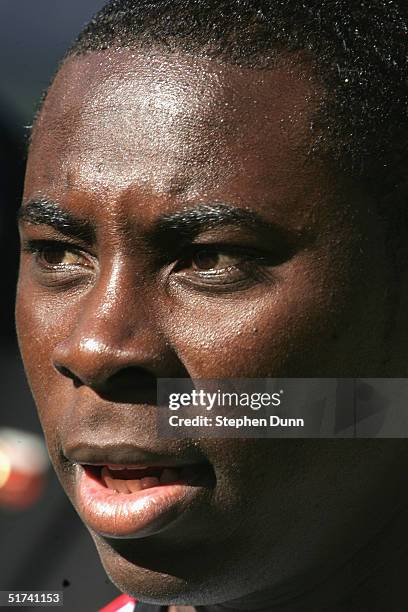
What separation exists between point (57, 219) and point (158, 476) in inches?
19.0

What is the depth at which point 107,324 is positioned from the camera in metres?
1.75

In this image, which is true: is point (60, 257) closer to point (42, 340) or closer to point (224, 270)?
point (42, 340)

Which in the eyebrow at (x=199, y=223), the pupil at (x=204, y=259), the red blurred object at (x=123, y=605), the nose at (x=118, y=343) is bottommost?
the red blurred object at (x=123, y=605)

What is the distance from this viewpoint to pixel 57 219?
1880 millimetres

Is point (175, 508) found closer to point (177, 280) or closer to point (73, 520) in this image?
point (177, 280)

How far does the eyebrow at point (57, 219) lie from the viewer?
1.84 meters

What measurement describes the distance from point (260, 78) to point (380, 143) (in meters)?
0.24

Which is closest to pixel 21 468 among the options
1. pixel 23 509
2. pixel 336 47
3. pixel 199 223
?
pixel 23 509

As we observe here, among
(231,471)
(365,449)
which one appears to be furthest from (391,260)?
(231,471)

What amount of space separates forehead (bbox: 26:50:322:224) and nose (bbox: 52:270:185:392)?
18 centimetres

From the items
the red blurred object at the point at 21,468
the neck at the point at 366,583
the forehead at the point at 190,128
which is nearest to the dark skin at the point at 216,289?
the forehead at the point at 190,128

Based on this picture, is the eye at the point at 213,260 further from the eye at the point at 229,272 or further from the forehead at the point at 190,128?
the forehead at the point at 190,128

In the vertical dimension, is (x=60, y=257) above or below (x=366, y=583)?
above

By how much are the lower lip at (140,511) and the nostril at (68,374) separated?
21 centimetres
